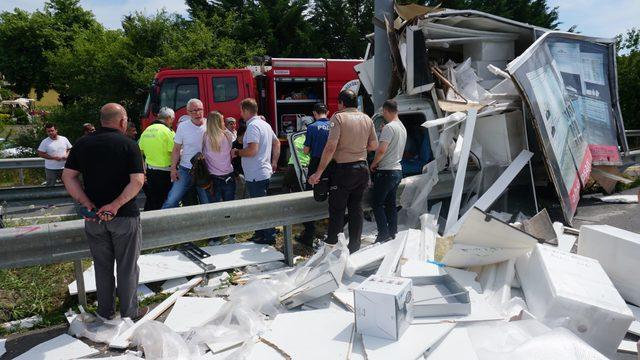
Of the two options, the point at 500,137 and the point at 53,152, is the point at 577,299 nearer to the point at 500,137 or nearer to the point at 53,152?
the point at 500,137

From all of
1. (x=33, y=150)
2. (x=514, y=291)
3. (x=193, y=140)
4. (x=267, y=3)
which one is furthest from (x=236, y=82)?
(x=267, y=3)

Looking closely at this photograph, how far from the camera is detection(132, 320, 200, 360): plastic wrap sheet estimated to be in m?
2.94

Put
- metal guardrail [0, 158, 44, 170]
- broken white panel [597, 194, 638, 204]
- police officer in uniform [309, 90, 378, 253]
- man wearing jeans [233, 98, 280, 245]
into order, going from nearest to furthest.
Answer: police officer in uniform [309, 90, 378, 253] → man wearing jeans [233, 98, 280, 245] → broken white panel [597, 194, 638, 204] → metal guardrail [0, 158, 44, 170]

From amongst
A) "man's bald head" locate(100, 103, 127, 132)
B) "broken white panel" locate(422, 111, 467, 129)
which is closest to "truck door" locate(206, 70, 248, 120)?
"broken white panel" locate(422, 111, 467, 129)

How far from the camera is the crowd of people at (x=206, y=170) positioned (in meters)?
3.48

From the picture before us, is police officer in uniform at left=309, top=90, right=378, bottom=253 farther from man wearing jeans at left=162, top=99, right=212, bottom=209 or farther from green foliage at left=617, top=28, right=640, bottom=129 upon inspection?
green foliage at left=617, top=28, right=640, bottom=129

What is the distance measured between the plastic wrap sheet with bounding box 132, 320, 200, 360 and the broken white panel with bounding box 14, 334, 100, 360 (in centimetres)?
38

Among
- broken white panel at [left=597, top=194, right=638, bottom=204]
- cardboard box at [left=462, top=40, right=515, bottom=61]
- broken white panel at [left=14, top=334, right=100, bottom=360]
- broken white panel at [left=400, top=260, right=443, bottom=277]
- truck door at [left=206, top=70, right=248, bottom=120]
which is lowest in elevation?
broken white panel at [left=597, top=194, right=638, bottom=204]

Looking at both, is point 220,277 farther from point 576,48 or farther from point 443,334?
point 576,48

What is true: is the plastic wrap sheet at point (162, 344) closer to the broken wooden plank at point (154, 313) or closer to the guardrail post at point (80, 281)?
the broken wooden plank at point (154, 313)

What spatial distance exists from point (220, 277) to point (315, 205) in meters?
1.30

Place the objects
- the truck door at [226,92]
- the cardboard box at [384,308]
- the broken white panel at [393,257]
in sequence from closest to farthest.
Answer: the cardboard box at [384,308]
the broken white panel at [393,257]
the truck door at [226,92]

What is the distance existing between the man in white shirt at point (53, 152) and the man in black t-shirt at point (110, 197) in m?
6.98

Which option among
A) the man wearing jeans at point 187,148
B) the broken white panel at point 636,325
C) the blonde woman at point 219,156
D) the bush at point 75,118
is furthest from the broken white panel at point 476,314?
the bush at point 75,118
